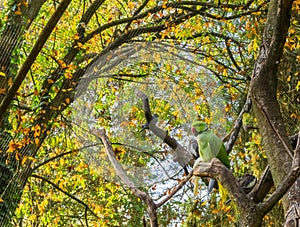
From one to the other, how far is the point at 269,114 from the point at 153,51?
1.08m

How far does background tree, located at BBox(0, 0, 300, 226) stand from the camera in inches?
63.0

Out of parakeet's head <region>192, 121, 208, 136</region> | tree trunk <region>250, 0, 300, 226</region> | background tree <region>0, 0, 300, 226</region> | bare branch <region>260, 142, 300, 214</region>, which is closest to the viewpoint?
bare branch <region>260, 142, 300, 214</region>

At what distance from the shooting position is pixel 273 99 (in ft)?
4.81

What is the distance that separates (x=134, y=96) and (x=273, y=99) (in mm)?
667

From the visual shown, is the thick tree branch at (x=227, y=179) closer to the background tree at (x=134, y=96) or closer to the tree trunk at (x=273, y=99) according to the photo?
the background tree at (x=134, y=96)

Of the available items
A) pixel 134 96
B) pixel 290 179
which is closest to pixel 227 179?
pixel 290 179

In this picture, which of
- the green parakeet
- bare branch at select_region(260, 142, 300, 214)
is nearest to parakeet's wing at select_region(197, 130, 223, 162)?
the green parakeet

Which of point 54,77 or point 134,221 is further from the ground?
point 54,77

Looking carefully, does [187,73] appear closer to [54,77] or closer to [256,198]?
[256,198]

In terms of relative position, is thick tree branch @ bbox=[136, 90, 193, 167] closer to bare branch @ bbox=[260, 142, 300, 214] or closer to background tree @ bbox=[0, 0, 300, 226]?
background tree @ bbox=[0, 0, 300, 226]

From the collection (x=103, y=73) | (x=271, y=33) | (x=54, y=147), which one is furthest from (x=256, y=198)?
(x=54, y=147)

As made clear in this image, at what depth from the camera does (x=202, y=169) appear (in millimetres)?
1270

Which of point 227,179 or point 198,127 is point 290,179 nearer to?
point 227,179

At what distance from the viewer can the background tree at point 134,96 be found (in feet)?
5.25
